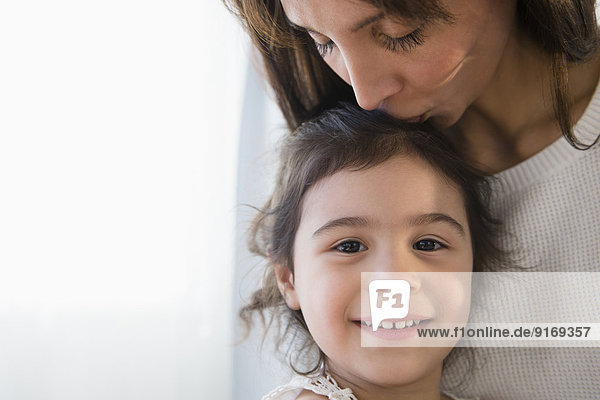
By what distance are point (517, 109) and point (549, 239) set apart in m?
0.26

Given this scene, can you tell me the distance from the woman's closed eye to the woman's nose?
22cm

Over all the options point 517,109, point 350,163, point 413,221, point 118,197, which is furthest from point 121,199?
point 517,109

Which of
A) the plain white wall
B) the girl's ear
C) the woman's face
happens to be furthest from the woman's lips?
the plain white wall

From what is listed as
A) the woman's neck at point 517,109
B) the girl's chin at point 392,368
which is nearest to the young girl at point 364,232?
the girl's chin at point 392,368

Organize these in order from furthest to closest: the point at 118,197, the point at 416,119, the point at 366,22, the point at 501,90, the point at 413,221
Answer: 1. the point at 118,197
2. the point at 501,90
3. the point at 416,119
4. the point at 413,221
5. the point at 366,22

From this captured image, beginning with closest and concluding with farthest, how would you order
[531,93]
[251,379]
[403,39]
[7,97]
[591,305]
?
[403,39] → [591,305] → [531,93] → [7,97] → [251,379]

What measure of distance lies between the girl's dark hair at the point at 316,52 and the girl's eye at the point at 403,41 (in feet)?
0.12

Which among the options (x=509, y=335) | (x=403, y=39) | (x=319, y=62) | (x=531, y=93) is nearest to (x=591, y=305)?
(x=509, y=335)

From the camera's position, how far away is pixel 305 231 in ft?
3.65

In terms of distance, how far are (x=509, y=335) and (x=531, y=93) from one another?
459mm

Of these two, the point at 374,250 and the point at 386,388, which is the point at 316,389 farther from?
the point at 374,250

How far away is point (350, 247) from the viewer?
1052 mm

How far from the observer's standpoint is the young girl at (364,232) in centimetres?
102

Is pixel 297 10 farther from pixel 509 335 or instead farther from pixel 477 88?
pixel 509 335
